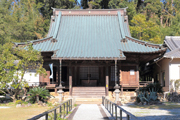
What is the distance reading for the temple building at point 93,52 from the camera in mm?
20031

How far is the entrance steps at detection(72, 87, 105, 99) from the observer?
800 inches

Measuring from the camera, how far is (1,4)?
50.4 metres

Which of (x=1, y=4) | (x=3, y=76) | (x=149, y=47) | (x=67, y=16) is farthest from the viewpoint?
(x=1, y=4)

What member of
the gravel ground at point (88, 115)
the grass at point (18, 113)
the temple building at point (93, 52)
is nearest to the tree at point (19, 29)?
the temple building at point (93, 52)

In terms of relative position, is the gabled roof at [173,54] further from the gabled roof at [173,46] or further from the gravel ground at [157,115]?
the gravel ground at [157,115]

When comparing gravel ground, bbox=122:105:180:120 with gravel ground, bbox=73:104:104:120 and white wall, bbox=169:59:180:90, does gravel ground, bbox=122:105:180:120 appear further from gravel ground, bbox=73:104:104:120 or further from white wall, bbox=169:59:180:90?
white wall, bbox=169:59:180:90

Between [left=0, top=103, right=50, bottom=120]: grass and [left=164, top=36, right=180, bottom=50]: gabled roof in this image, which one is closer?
[left=0, top=103, right=50, bottom=120]: grass

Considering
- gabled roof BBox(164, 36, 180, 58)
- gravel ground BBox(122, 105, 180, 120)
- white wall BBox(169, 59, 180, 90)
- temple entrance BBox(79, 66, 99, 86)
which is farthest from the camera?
temple entrance BBox(79, 66, 99, 86)

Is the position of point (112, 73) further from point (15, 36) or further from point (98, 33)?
point (15, 36)

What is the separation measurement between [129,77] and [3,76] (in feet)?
39.4

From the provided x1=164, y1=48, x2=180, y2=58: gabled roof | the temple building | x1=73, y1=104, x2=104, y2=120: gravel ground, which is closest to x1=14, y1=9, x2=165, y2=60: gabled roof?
the temple building

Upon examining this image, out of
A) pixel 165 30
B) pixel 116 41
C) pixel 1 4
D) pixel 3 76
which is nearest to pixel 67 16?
pixel 116 41

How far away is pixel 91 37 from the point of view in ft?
74.6

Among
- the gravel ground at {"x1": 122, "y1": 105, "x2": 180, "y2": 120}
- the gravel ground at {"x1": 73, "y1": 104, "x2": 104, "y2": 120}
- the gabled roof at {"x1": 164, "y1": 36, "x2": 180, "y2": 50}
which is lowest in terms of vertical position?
the gravel ground at {"x1": 73, "y1": 104, "x2": 104, "y2": 120}
